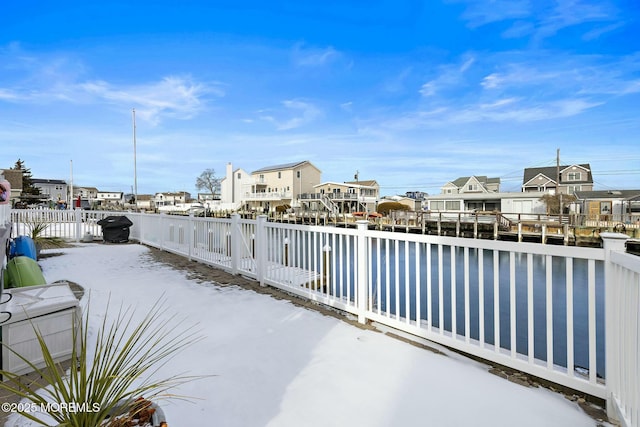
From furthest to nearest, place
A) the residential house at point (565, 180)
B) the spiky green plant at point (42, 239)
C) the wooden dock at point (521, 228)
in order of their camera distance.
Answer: the residential house at point (565, 180), the wooden dock at point (521, 228), the spiky green plant at point (42, 239)

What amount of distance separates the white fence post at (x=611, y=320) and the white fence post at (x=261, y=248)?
11.5ft

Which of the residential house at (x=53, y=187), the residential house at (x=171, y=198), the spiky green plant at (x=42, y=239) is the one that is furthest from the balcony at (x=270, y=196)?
the residential house at (x=53, y=187)

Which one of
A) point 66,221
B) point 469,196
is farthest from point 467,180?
point 66,221

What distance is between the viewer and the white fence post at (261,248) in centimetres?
441

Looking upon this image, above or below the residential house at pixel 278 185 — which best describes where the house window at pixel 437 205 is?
below

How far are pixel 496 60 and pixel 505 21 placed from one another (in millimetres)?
4873

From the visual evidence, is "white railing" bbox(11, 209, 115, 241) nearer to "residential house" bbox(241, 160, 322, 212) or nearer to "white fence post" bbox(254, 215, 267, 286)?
"white fence post" bbox(254, 215, 267, 286)

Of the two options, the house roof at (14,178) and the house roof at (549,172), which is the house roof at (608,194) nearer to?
the house roof at (549,172)

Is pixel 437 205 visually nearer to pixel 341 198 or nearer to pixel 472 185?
pixel 472 185

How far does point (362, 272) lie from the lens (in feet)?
10.1

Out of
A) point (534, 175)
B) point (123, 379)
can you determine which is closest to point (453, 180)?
point (534, 175)

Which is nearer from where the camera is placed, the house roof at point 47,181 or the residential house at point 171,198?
the house roof at point 47,181

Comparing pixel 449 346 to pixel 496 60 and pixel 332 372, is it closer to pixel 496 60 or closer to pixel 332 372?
pixel 332 372

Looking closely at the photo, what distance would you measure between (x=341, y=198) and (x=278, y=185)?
29.2 feet
